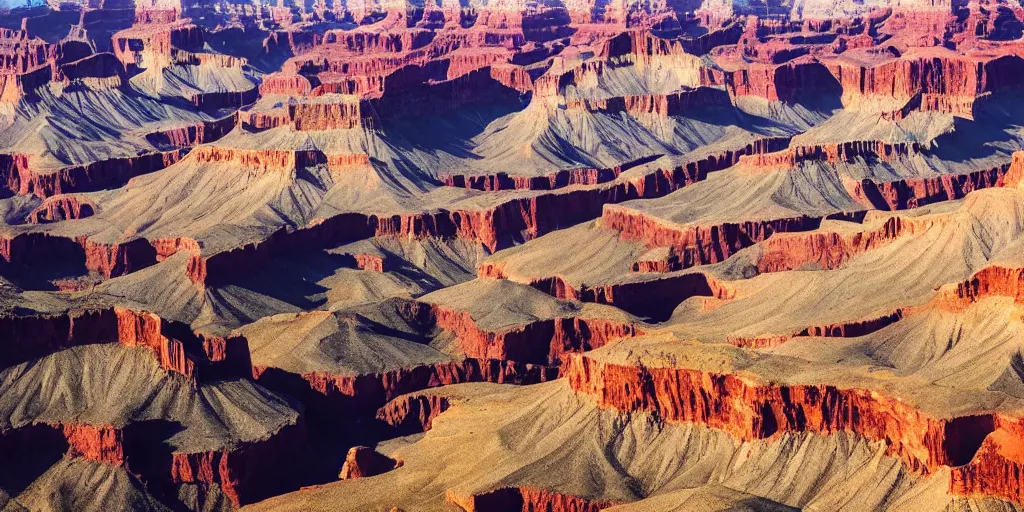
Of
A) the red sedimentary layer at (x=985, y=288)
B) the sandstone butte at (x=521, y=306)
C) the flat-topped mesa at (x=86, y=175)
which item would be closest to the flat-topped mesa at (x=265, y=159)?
the sandstone butte at (x=521, y=306)

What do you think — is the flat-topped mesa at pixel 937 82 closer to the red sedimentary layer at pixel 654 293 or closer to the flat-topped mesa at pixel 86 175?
the red sedimentary layer at pixel 654 293

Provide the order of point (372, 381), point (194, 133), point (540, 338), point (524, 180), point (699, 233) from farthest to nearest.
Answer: point (194, 133)
point (524, 180)
point (699, 233)
point (540, 338)
point (372, 381)

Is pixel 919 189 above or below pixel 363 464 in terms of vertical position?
below

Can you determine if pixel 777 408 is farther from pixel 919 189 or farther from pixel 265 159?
pixel 265 159

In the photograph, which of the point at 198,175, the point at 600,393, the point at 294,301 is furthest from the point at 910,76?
the point at 600,393

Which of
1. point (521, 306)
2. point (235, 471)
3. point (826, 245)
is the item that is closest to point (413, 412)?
point (235, 471)
